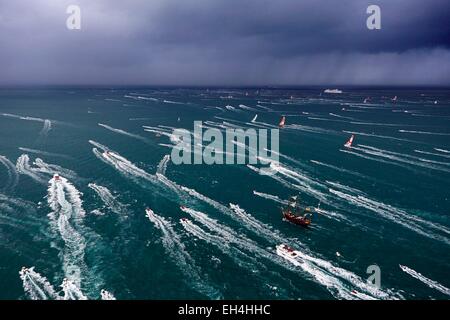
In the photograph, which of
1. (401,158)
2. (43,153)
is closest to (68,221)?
(43,153)

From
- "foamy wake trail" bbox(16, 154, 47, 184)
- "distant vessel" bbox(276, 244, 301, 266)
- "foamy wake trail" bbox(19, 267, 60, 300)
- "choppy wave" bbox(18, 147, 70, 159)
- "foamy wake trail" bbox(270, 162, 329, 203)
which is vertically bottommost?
"foamy wake trail" bbox(19, 267, 60, 300)

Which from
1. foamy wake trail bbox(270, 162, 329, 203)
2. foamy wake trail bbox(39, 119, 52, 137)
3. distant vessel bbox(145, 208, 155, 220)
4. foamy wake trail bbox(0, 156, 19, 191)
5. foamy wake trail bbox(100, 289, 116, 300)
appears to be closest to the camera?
foamy wake trail bbox(100, 289, 116, 300)

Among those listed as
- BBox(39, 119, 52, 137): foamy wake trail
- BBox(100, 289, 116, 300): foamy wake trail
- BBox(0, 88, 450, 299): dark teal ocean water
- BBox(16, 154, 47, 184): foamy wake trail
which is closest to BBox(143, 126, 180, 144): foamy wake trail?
BBox(0, 88, 450, 299): dark teal ocean water

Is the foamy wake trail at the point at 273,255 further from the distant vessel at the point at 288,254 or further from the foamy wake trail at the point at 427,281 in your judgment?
the foamy wake trail at the point at 427,281

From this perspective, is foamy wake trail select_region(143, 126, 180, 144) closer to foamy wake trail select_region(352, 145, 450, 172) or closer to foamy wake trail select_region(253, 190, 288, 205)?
foamy wake trail select_region(253, 190, 288, 205)

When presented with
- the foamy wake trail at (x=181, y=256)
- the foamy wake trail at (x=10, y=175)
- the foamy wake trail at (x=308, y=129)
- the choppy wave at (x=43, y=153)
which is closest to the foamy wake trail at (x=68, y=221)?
the foamy wake trail at (x=10, y=175)
